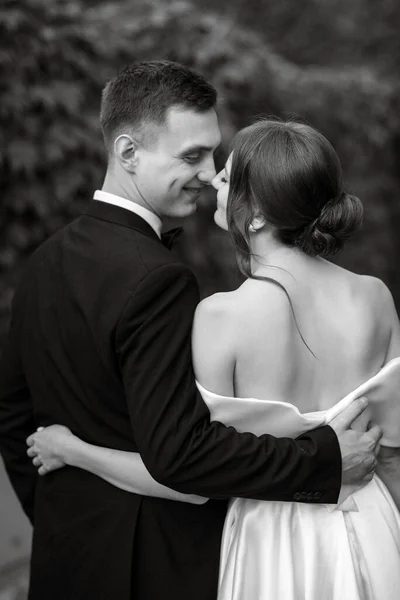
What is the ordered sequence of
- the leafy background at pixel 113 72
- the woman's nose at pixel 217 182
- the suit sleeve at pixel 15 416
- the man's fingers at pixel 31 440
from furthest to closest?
1. the leafy background at pixel 113 72
2. the suit sleeve at pixel 15 416
3. the man's fingers at pixel 31 440
4. the woman's nose at pixel 217 182

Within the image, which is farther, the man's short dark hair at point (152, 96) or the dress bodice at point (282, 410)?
the man's short dark hair at point (152, 96)

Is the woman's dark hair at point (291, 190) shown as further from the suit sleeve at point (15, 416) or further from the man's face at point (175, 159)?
the suit sleeve at point (15, 416)

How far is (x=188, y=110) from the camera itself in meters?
2.38

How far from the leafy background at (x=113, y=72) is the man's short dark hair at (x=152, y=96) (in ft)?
8.63

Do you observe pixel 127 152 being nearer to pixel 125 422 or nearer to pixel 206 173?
pixel 206 173

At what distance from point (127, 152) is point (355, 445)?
1.06 meters

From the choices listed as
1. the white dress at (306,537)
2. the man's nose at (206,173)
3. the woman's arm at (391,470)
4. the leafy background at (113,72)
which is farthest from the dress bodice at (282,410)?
the leafy background at (113,72)

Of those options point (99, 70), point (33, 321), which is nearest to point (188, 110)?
point (33, 321)

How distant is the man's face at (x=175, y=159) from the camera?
2.36 m

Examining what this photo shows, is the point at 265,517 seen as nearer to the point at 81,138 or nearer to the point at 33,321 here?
the point at 33,321

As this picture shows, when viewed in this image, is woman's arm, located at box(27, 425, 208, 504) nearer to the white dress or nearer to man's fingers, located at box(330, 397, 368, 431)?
the white dress

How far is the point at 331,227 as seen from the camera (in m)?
2.16

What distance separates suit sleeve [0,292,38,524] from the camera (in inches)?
100

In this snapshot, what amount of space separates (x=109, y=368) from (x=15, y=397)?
61cm
